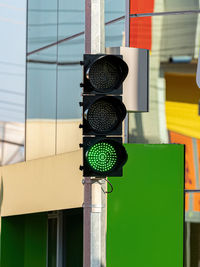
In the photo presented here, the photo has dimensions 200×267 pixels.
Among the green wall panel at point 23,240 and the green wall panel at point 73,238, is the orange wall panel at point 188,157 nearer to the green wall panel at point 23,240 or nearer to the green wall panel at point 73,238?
the green wall panel at point 73,238

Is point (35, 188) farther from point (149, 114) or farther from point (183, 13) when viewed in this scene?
point (183, 13)

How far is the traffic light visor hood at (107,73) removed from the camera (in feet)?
23.1

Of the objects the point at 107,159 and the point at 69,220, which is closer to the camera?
the point at 107,159

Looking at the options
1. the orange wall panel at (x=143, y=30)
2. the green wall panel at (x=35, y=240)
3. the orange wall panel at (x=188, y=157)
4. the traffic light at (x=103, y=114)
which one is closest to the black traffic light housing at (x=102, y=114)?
the traffic light at (x=103, y=114)

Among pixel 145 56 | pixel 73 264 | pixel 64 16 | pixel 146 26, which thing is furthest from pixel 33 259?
pixel 145 56

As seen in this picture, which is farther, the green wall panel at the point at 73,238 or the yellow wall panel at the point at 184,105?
the green wall panel at the point at 73,238

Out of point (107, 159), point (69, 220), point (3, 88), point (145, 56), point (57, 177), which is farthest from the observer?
point (3, 88)

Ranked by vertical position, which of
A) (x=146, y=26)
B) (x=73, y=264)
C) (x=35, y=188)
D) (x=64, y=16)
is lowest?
(x=73, y=264)

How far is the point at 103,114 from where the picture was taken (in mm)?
7125

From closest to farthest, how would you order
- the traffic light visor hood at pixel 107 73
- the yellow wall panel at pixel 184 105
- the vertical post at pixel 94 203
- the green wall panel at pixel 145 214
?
the vertical post at pixel 94 203
the traffic light visor hood at pixel 107 73
the green wall panel at pixel 145 214
the yellow wall panel at pixel 184 105

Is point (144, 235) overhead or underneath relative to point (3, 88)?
underneath

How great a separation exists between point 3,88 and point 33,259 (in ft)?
13.1

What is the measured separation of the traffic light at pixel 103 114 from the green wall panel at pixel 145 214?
4.92 metres

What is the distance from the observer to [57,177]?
14.8m
